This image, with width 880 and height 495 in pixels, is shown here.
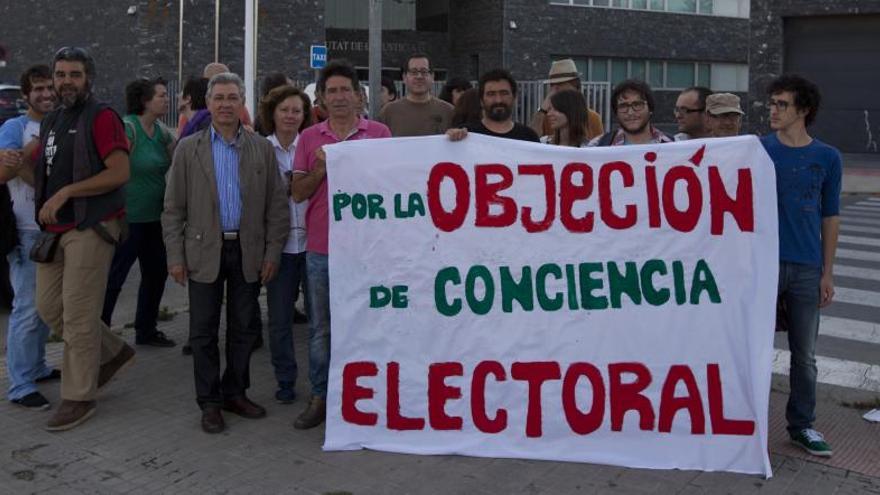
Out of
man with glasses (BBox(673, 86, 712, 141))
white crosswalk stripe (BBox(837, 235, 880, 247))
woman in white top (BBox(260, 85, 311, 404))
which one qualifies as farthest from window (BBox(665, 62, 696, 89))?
Result: woman in white top (BBox(260, 85, 311, 404))

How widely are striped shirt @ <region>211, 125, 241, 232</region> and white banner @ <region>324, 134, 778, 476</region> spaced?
561 millimetres

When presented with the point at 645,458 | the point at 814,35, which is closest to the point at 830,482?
the point at 645,458

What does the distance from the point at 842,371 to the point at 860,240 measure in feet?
21.1

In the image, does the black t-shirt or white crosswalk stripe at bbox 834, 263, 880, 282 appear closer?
the black t-shirt

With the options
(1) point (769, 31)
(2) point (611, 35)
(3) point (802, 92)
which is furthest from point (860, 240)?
(2) point (611, 35)

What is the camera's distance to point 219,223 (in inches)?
199

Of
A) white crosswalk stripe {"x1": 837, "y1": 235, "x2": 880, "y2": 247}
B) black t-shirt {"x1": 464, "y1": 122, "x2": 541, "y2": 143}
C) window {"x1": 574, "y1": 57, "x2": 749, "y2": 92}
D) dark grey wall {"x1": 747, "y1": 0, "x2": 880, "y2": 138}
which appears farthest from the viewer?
window {"x1": 574, "y1": 57, "x2": 749, "y2": 92}

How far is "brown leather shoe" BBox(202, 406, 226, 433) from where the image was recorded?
505cm

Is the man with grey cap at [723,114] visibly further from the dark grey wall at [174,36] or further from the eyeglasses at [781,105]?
the dark grey wall at [174,36]

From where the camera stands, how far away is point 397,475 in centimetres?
443

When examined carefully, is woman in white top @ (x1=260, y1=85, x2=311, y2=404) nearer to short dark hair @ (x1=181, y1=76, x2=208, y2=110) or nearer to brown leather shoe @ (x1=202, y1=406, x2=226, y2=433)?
brown leather shoe @ (x1=202, y1=406, x2=226, y2=433)

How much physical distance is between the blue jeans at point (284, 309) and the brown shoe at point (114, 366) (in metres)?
0.94

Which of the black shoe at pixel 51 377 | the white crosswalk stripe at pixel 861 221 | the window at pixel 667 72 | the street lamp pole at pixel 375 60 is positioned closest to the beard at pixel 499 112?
the black shoe at pixel 51 377

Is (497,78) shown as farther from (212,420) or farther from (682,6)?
(682,6)
